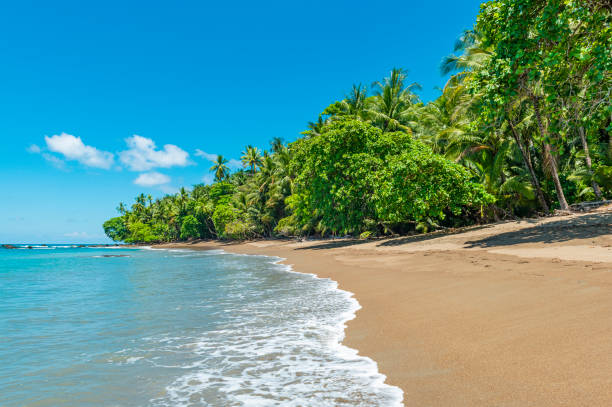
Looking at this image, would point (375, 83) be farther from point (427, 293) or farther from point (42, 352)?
point (42, 352)

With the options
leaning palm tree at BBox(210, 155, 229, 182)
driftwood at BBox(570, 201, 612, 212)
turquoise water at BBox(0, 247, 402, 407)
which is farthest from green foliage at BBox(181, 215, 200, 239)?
driftwood at BBox(570, 201, 612, 212)

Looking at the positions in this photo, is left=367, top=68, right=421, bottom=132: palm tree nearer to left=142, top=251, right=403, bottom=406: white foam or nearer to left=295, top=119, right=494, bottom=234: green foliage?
left=295, top=119, right=494, bottom=234: green foliage

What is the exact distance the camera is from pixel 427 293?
6590 millimetres

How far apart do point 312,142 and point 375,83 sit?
33.6ft

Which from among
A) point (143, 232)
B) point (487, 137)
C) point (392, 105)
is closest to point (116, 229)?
point (143, 232)

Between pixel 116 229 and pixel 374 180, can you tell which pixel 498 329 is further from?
pixel 116 229

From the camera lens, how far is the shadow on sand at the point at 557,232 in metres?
10.4

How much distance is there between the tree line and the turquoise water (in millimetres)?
9161

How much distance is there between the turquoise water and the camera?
3246mm

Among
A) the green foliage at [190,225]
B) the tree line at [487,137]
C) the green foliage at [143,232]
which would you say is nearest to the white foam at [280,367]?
Answer: the tree line at [487,137]

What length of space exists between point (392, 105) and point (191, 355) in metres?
27.6

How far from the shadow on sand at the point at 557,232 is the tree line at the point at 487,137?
2.60m

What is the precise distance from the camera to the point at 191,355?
4406 mm

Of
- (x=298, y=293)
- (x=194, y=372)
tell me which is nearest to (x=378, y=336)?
(x=194, y=372)
